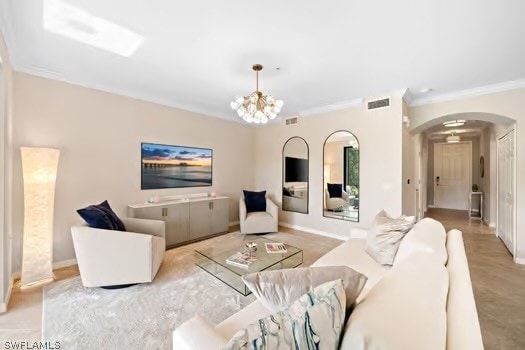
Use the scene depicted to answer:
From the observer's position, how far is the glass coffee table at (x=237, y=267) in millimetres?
2336

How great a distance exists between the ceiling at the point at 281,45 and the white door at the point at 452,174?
17.8ft

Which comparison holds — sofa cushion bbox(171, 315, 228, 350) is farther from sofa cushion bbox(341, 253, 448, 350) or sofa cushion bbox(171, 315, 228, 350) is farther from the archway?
the archway

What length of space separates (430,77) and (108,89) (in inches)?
180

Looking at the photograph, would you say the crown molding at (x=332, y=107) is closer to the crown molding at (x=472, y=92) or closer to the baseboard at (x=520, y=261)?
the crown molding at (x=472, y=92)

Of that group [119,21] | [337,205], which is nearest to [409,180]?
[337,205]

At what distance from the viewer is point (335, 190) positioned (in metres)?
4.50

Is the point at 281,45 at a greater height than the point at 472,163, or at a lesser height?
greater

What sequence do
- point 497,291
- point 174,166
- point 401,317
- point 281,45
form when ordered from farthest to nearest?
point 174,166 → point 497,291 → point 281,45 → point 401,317

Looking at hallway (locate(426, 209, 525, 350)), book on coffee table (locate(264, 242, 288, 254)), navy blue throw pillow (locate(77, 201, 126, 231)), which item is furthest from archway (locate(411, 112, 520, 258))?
navy blue throw pillow (locate(77, 201, 126, 231))

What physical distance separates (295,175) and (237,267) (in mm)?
Answer: 3020

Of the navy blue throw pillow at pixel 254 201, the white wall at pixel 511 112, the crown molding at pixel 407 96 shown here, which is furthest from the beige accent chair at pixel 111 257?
the white wall at pixel 511 112

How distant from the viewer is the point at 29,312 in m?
2.06

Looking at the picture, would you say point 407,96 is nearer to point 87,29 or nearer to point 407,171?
point 407,171

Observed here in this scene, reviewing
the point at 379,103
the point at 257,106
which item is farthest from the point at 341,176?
Answer: the point at 257,106
